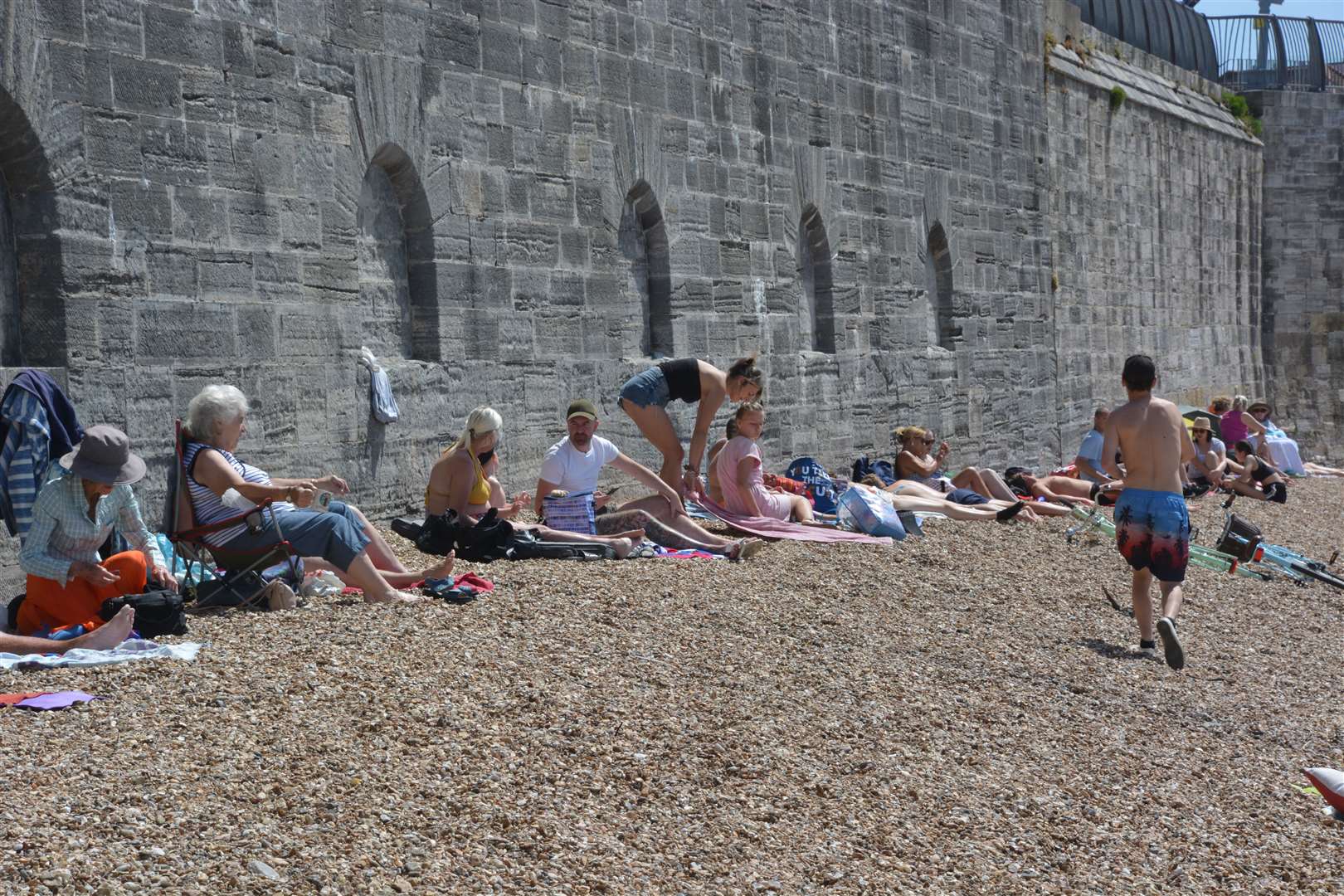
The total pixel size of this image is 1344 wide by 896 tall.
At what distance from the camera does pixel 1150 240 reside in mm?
19797

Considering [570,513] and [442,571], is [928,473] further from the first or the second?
[442,571]

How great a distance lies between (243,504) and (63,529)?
83 centimetres

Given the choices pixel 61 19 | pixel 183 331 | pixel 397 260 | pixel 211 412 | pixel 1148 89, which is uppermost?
pixel 1148 89

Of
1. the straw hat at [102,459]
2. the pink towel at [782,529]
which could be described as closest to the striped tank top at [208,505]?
the straw hat at [102,459]

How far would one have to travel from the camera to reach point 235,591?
675cm

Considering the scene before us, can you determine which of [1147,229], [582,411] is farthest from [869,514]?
[1147,229]

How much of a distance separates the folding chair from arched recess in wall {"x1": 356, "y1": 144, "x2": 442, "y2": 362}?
106 inches

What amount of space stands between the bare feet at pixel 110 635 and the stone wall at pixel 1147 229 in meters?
13.3

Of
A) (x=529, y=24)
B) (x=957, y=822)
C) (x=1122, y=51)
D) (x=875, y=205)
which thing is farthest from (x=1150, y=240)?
(x=957, y=822)

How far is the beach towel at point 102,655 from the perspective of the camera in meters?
5.63

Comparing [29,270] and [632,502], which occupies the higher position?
[29,270]

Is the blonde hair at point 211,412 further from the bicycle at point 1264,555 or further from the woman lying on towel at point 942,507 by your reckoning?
Answer: the bicycle at point 1264,555

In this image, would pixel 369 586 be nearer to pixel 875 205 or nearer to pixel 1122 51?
pixel 875 205

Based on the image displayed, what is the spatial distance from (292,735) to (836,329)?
363 inches
